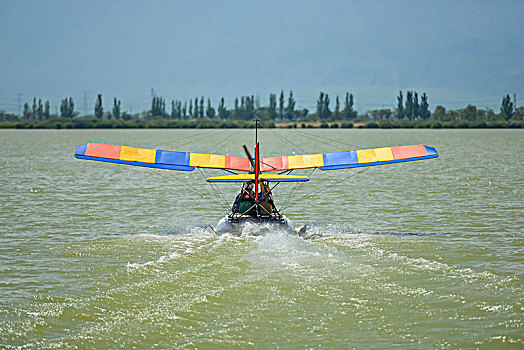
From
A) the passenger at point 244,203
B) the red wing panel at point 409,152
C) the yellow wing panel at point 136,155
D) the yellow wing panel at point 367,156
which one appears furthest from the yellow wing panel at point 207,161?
the red wing panel at point 409,152

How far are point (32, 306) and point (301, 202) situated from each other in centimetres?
1462

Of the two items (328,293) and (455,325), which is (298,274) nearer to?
(328,293)

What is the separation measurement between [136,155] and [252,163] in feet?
10.6

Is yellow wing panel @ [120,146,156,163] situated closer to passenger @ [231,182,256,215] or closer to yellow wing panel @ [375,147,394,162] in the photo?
passenger @ [231,182,256,215]

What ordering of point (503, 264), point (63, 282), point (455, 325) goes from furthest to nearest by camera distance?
point (503, 264), point (63, 282), point (455, 325)

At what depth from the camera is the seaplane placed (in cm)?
1747

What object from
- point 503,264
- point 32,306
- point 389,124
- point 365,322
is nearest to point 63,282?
point 32,306

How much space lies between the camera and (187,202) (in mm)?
24969

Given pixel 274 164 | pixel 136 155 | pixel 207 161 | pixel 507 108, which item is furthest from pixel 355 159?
pixel 507 108

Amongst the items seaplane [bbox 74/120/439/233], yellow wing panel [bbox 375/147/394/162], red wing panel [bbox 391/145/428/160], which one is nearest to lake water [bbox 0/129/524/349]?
seaplane [bbox 74/120/439/233]

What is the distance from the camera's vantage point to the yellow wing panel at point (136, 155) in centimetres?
1844

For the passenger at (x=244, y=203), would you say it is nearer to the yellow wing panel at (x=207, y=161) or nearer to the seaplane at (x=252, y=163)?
the seaplane at (x=252, y=163)

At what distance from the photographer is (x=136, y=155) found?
1867 centimetres

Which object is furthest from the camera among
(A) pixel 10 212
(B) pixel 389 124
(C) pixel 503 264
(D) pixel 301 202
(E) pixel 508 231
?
(B) pixel 389 124
